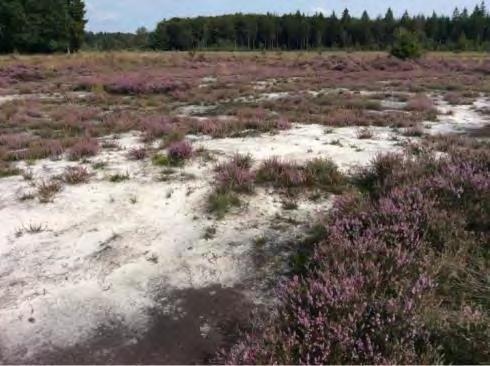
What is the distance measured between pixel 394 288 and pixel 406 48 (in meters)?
48.4

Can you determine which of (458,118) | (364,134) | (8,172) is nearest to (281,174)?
(364,134)

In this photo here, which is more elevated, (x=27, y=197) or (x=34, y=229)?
(x=27, y=197)

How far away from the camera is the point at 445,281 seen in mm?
4551

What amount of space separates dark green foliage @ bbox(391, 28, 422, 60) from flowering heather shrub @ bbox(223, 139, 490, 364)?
45.1 meters

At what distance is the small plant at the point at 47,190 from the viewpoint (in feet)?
26.4

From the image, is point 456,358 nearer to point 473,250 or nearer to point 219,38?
point 473,250

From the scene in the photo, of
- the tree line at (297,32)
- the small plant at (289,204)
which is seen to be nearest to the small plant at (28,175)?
the small plant at (289,204)

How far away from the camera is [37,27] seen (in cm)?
7038

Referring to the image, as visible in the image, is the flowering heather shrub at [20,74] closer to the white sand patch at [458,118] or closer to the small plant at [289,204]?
the white sand patch at [458,118]

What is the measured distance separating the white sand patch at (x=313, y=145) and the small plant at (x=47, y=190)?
383 cm

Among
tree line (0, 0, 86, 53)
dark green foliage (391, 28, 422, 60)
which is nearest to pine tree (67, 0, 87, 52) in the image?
tree line (0, 0, 86, 53)

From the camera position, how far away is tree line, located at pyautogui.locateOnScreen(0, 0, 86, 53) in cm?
6788

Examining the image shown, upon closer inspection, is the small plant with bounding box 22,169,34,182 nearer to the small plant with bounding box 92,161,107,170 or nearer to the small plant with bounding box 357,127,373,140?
the small plant with bounding box 92,161,107,170

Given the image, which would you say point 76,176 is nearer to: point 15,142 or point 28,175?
point 28,175
